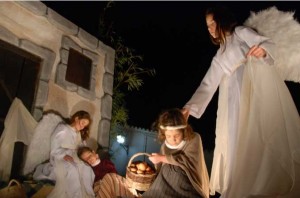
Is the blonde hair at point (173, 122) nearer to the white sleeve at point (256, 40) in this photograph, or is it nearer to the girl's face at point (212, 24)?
the girl's face at point (212, 24)

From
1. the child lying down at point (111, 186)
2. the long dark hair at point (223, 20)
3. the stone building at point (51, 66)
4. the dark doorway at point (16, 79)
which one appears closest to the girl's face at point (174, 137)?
the child lying down at point (111, 186)

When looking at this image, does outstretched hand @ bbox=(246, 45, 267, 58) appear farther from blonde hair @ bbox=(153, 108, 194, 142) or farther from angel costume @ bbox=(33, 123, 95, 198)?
angel costume @ bbox=(33, 123, 95, 198)

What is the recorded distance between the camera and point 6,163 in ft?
14.8

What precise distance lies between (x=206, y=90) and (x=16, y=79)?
3.15 metres

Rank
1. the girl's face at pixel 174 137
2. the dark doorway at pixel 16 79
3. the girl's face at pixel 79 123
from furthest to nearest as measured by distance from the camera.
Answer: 1. the girl's face at pixel 79 123
2. the dark doorway at pixel 16 79
3. the girl's face at pixel 174 137

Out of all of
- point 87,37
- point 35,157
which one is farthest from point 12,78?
point 87,37

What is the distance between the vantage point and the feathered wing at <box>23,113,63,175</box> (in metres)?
4.99

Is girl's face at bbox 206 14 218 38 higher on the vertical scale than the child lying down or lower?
higher

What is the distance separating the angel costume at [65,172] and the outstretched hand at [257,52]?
3.06 m

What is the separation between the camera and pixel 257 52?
317 centimetres

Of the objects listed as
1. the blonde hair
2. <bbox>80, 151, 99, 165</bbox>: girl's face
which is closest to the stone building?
<bbox>80, 151, 99, 165</bbox>: girl's face

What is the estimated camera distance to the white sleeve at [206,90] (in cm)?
372

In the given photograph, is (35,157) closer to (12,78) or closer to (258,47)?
(12,78)

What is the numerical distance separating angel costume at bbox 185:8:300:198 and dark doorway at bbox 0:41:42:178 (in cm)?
292
